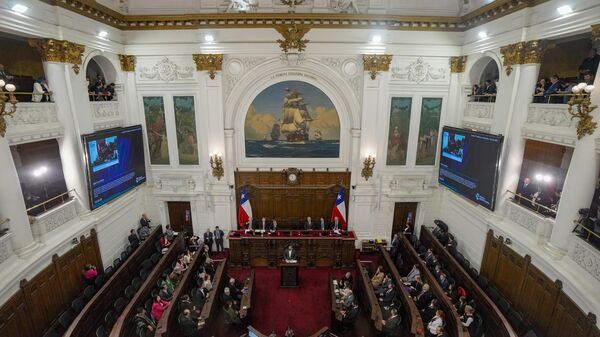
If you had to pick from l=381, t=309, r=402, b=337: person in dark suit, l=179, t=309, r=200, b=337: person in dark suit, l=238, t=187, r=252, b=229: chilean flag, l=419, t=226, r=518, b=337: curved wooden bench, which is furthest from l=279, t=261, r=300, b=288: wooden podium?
l=419, t=226, r=518, b=337: curved wooden bench

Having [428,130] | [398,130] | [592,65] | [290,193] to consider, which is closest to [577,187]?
[592,65]

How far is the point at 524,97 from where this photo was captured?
28.5 feet

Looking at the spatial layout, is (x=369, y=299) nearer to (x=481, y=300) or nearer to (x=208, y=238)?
(x=481, y=300)

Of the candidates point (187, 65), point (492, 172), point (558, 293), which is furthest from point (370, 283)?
point (187, 65)

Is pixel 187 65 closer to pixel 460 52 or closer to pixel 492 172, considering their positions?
pixel 460 52

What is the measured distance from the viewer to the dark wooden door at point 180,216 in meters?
13.2

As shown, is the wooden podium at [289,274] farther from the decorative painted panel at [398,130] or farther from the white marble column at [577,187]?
the white marble column at [577,187]

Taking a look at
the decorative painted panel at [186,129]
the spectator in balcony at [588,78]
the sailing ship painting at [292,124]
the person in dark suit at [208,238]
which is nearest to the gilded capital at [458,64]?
the spectator in balcony at [588,78]

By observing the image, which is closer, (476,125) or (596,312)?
(596,312)

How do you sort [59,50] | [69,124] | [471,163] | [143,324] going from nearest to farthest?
[143,324]
[59,50]
[69,124]
[471,163]

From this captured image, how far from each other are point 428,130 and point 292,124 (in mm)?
5843

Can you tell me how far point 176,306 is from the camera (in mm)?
8219

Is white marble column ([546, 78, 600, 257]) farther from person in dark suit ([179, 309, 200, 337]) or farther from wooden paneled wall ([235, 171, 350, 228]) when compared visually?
person in dark suit ([179, 309, 200, 337])

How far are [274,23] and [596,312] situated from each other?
12242 mm
